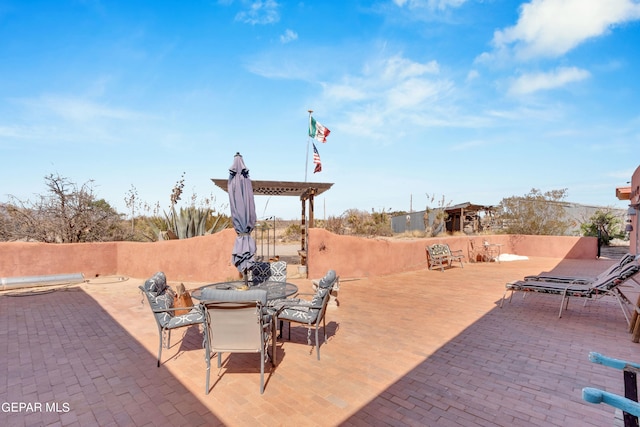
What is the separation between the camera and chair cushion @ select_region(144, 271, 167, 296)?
3.62 meters

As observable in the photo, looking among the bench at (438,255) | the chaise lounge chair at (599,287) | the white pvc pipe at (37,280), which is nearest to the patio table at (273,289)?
the chaise lounge chair at (599,287)

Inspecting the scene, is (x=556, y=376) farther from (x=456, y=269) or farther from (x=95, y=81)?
(x=95, y=81)

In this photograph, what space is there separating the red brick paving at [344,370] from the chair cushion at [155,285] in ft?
2.77

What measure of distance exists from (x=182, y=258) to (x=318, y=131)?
5.95 meters

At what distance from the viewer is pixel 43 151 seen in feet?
36.8

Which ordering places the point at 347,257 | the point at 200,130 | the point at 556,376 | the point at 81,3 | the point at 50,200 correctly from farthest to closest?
the point at 200,130 < the point at 50,200 < the point at 347,257 < the point at 81,3 < the point at 556,376

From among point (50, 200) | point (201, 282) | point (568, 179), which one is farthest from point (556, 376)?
point (568, 179)

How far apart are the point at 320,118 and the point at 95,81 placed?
6873mm

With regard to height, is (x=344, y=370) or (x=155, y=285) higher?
(x=155, y=285)

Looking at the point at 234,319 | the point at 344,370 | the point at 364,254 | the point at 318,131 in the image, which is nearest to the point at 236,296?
the point at 234,319

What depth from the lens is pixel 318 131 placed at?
34.5ft

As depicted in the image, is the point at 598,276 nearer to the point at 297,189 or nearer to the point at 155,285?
the point at 297,189

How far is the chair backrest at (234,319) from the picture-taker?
301 cm

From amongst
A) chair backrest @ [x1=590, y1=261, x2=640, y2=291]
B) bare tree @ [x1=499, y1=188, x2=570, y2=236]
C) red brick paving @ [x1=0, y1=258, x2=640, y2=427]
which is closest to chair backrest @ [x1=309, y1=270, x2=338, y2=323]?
red brick paving @ [x1=0, y1=258, x2=640, y2=427]
